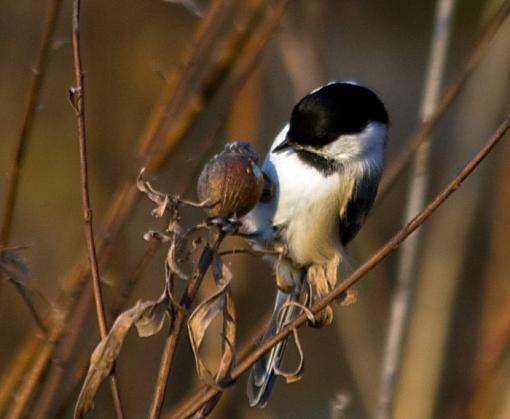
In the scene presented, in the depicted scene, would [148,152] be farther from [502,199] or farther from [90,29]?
[90,29]

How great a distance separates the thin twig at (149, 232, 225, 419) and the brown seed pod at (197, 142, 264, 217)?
0.06 metres

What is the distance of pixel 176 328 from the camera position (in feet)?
4.29

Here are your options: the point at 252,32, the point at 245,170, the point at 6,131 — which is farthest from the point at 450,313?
the point at 6,131

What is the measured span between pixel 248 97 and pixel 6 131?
7.87 ft

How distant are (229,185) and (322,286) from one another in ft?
1.27

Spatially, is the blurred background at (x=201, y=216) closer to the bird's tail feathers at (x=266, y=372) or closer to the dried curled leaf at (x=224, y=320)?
the bird's tail feathers at (x=266, y=372)

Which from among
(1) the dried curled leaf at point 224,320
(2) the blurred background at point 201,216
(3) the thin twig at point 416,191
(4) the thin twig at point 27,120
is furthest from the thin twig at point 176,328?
(3) the thin twig at point 416,191

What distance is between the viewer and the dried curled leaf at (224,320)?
4.33 feet

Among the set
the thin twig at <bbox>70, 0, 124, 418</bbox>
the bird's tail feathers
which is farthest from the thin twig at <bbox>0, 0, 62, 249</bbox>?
the bird's tail feathers

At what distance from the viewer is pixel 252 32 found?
2033 mm

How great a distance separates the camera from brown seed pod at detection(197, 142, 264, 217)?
145cm

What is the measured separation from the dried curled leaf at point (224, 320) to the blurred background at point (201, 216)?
323 mm

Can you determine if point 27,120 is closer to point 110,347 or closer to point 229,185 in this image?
point 229,185

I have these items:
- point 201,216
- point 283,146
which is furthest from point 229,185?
point 201,216
